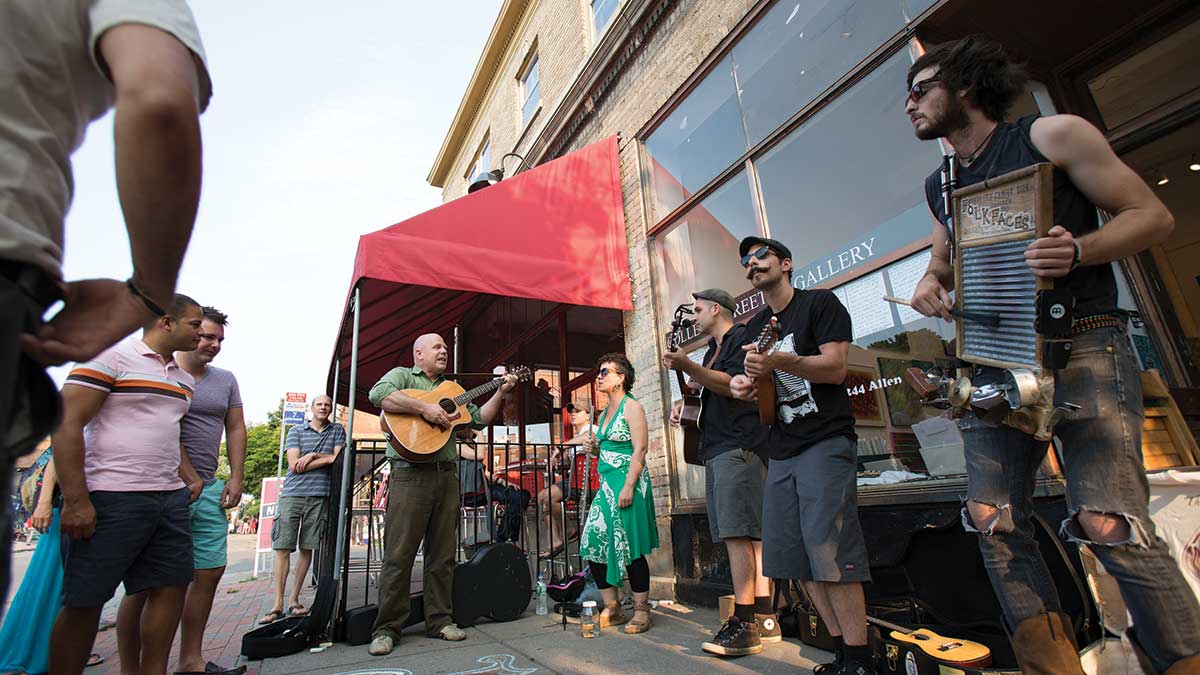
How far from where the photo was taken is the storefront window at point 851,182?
419cm

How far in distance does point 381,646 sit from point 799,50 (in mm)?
5511

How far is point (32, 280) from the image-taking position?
747 mm

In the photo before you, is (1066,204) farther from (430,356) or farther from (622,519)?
(430,356)

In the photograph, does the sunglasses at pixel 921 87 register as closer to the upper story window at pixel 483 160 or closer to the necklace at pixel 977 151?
the necklace at pixel 977 151

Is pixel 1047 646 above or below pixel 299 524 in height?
below

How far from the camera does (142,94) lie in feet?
2.81

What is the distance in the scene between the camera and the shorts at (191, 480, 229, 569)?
11.1ft

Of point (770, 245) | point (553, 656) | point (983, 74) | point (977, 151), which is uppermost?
point (983, 74)

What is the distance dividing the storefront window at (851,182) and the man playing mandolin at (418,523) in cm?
317

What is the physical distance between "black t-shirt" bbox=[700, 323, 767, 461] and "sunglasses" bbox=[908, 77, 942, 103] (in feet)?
5.46

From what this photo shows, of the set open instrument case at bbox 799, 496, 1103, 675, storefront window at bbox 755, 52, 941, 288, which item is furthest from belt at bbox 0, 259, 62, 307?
storefront window at bbox 755, 52, 941, 288

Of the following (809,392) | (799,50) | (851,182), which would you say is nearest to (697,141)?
(799,50)

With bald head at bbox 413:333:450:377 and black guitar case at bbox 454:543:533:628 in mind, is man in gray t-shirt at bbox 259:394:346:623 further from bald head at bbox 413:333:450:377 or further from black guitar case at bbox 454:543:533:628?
black guitar case at bbox 454:543:533:628

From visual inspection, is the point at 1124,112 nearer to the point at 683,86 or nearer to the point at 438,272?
the point at 683,86
